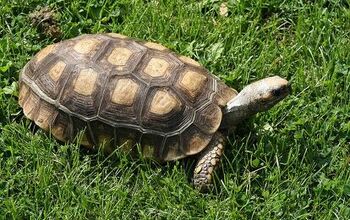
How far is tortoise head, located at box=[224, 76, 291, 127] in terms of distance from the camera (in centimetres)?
475

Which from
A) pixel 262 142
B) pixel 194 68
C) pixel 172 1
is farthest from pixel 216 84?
pixel 172 1

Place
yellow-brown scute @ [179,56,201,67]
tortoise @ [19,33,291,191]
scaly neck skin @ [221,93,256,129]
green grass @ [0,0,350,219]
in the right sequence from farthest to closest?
yellow-brown scute @ [179,56,201,67], scaly neck skin @ [221,93,256,129], tortoise @ [19,33,291,191], green grass @ [0,0,350,219]

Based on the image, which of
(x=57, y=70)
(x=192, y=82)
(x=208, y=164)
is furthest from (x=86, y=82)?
(x=208, y=164)

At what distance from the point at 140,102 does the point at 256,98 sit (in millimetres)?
744

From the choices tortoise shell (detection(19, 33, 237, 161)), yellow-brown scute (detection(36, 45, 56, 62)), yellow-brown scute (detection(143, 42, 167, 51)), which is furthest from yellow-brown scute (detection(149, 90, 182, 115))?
yellow-brown scute (detection(36, 45, 56, 62))

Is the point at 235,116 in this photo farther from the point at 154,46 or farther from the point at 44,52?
the point at 44,52

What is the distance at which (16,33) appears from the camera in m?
5.50

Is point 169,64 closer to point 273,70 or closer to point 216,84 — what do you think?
point 216,84

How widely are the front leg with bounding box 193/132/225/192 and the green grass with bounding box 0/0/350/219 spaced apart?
66 millimetres

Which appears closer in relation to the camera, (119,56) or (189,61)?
(119,56)

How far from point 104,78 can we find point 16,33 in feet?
3.61

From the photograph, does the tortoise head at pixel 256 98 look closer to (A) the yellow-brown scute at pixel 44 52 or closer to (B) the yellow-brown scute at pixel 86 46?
(B) the yellow-brown scute at pixel 86 46

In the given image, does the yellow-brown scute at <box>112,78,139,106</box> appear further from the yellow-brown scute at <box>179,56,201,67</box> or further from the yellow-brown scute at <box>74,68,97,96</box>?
the yellow-brown scute at <box>179,56,201,67</box>

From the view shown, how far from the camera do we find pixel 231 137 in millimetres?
4980
